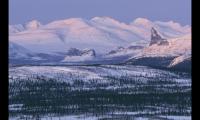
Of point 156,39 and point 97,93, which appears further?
point 156,39

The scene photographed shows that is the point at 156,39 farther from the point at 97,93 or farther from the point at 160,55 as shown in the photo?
the point at 97,93

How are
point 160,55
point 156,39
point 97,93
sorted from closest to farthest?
point 97,93
point 156,39
point 160,55

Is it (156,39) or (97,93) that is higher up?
(156,39)

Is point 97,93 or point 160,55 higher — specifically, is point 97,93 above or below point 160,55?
below

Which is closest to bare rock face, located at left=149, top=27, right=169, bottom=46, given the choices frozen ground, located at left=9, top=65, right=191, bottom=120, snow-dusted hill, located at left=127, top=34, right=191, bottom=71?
snow-dusted hill, located at left=127, top=34, right=191, bottom=71

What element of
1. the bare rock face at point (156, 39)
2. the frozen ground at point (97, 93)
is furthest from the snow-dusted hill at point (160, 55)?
the frozen ground at point (97, 93)

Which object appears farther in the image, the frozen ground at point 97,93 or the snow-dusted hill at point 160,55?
the snow-dusted hill at point 160,55

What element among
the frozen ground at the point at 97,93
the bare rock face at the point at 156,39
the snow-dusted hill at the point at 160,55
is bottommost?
the frozen ground at the point at 97,93

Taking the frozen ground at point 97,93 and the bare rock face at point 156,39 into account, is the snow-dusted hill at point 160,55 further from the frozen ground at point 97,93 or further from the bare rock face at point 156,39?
the frozen ground at point 97,93

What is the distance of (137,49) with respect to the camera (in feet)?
7.61

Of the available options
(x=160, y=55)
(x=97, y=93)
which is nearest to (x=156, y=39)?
(x=160, y=55)

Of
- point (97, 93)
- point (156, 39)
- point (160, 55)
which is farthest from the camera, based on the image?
point (160, 55)

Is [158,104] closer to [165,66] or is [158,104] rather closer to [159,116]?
[159,116]

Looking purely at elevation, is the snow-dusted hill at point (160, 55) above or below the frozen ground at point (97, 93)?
above
